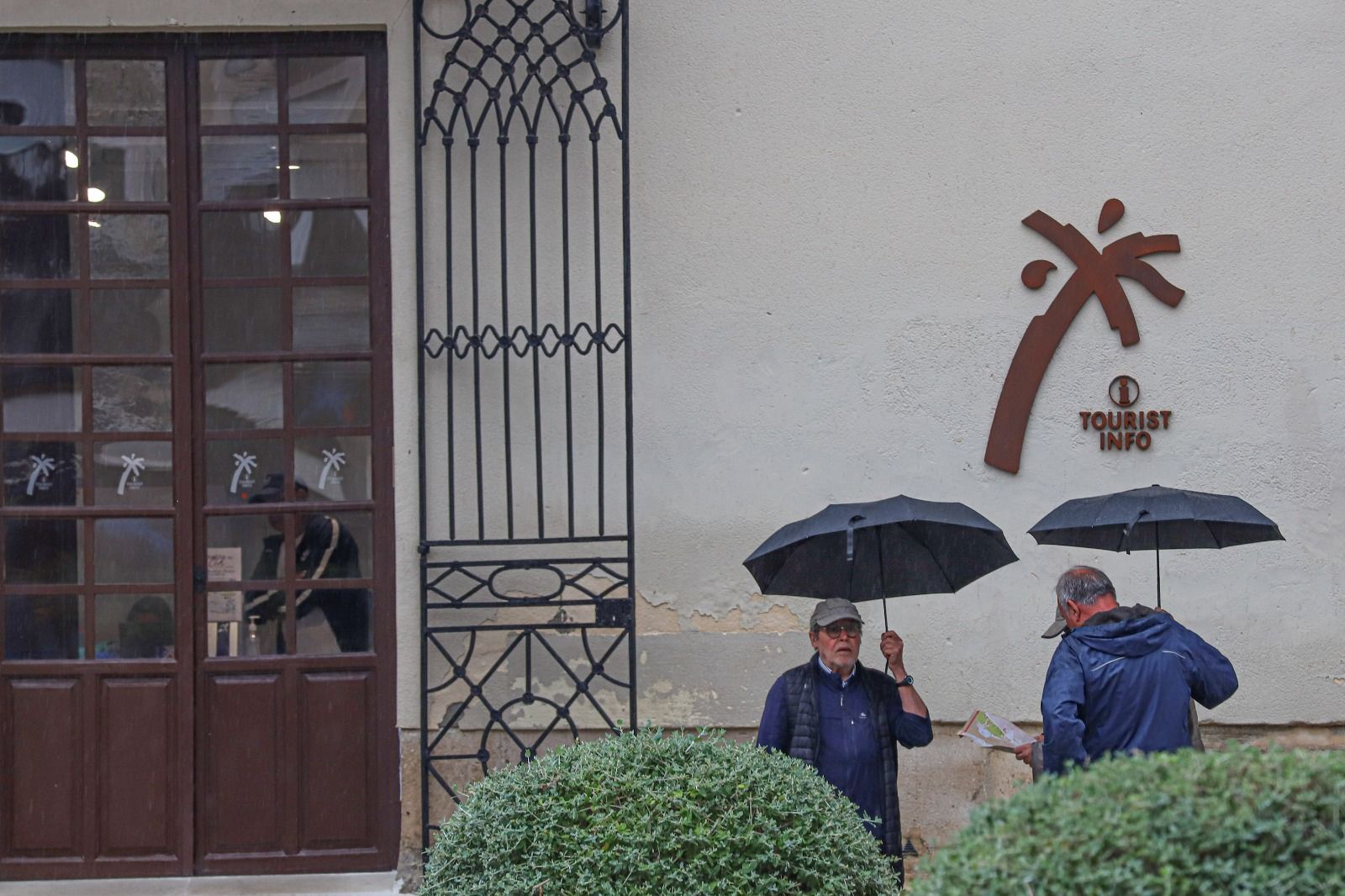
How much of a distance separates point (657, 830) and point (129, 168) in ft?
14.2

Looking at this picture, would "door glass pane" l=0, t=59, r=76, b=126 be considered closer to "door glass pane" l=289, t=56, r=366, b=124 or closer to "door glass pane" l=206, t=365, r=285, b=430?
"door glass pane" l=289, t=56, r=366, b=124

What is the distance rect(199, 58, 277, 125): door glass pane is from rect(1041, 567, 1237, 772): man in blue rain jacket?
14.5ft

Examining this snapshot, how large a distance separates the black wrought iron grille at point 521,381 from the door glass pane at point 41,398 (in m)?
1.67

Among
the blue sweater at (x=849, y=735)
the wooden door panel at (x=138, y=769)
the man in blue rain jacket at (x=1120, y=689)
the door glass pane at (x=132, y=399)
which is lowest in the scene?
the wooden door panel at (x=138, y=769)

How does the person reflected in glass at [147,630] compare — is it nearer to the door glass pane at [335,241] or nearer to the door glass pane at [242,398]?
the door glass pane at [242,398]

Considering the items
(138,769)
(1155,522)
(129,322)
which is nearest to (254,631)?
(138,769)

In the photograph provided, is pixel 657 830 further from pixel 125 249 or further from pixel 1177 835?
pixel 125 249

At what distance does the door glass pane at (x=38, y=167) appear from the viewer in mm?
6812

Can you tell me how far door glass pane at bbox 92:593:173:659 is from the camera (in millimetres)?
6734

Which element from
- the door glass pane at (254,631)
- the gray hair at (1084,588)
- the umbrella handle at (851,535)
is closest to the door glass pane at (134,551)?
the door glass pane at (254,631)

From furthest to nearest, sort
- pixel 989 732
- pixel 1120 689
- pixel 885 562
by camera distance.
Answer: pixel 885 562 < pixel 989 732 < pixel 1120 689

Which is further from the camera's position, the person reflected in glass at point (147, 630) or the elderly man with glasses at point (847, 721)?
the person reflected in glass at point (147, 630)

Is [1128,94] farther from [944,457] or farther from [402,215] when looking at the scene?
[402,215]

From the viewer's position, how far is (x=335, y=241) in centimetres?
687
